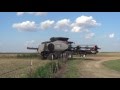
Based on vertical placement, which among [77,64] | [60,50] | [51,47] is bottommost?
[77,64]

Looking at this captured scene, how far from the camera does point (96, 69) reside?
13.1m

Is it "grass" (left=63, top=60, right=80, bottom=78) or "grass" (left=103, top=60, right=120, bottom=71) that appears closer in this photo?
"grass" (left=63, top=60, right=80, bottom=78)

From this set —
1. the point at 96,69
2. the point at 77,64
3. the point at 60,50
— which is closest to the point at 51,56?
the point at 60,50

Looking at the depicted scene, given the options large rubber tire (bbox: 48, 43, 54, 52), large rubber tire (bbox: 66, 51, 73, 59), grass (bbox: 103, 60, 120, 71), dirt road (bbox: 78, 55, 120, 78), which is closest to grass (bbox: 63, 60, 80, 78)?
dirt road (bbox: 78, 55, 120, 78)

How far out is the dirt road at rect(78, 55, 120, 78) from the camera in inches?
445

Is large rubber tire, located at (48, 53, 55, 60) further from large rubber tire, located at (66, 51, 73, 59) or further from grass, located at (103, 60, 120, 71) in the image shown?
grass, located at (103, 60, 120, 71)

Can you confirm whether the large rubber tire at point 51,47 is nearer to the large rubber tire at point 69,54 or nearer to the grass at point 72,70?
the large rubber tire at point 69,54

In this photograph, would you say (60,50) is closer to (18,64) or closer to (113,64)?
(18,64)

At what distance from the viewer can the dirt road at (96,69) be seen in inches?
445
